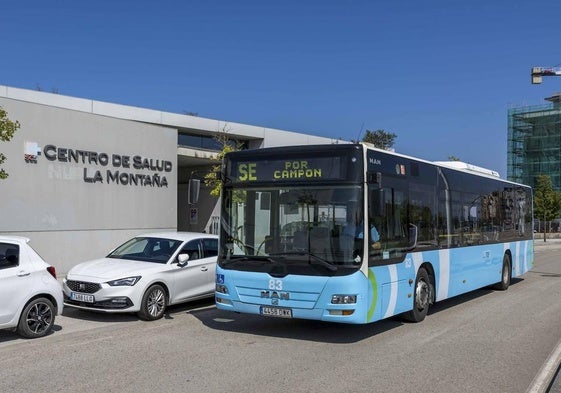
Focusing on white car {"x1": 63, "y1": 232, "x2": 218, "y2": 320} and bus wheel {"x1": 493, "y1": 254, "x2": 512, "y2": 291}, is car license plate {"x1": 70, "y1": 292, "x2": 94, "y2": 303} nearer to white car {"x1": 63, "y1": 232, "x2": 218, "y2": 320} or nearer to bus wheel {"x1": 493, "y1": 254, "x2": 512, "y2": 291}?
white car {"x1": 63, "y1": 232, "x2": 218, "y2": 320}

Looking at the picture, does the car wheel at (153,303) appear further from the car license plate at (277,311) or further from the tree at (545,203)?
the tree at (545,203)

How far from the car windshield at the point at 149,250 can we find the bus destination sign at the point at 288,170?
265cm

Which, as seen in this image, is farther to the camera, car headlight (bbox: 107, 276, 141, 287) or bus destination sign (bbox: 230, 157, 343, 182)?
car headlight (bbox: 107, 276, 141, 287)

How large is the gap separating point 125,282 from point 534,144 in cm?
8267

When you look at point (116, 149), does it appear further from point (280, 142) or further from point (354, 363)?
point (354, 363)

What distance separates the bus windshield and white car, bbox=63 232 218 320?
191 cm

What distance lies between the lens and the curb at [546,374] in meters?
6.02

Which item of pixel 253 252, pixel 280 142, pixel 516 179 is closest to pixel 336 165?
pixel 253 252

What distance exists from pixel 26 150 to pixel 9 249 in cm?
875

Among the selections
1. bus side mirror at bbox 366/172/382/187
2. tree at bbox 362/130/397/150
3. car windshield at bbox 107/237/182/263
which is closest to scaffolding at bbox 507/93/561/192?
tree at bbox 362/130/397/150

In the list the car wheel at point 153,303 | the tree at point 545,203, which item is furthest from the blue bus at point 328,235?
the tree at point 545,203

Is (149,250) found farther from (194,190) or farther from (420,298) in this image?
(420,298)

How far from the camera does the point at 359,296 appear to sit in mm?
7801

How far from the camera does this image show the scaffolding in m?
80.1
